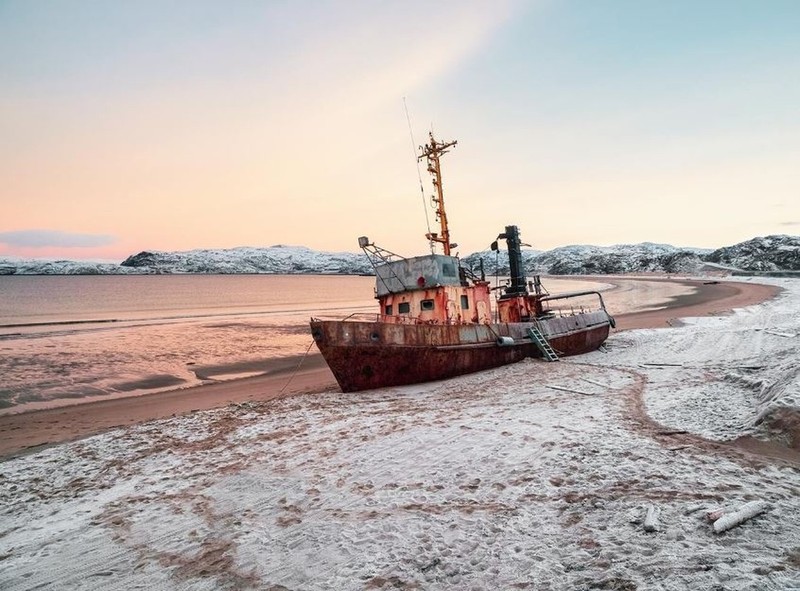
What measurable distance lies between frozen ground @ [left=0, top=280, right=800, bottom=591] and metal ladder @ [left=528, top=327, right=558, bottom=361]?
5.59 meters

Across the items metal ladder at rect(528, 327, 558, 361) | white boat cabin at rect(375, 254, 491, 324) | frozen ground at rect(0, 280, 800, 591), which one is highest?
white boat cabin at rect(375, 254, 491, 324)

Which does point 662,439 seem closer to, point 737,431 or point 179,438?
point 737,431

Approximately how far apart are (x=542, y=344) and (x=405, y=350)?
19.4 feet

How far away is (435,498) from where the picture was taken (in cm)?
536

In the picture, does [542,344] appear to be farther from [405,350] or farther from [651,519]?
[651,519]

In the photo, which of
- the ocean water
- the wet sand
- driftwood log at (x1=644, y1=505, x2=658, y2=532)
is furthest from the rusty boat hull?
driftwood log at (x1=644, y1=505, x2=658, y2=532)

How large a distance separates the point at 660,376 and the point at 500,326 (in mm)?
5226

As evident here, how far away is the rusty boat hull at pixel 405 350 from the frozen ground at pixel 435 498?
2634mm

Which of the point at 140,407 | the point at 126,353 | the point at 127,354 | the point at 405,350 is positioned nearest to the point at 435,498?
the point at 405,350

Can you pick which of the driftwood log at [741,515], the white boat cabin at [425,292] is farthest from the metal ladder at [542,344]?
the driftwood log at [741,515]

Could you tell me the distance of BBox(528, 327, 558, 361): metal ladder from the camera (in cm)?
1548

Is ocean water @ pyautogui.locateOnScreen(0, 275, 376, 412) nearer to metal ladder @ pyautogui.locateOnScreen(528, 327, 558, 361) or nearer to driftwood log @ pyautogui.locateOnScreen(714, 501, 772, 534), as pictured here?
metal ladder @ pyautogui.locateOnScreen(528, 327, 558, 361)

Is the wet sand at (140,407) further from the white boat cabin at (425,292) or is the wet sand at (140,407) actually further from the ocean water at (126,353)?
the white boat cabin at (425,292)

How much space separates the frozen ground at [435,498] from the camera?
3.92 m
